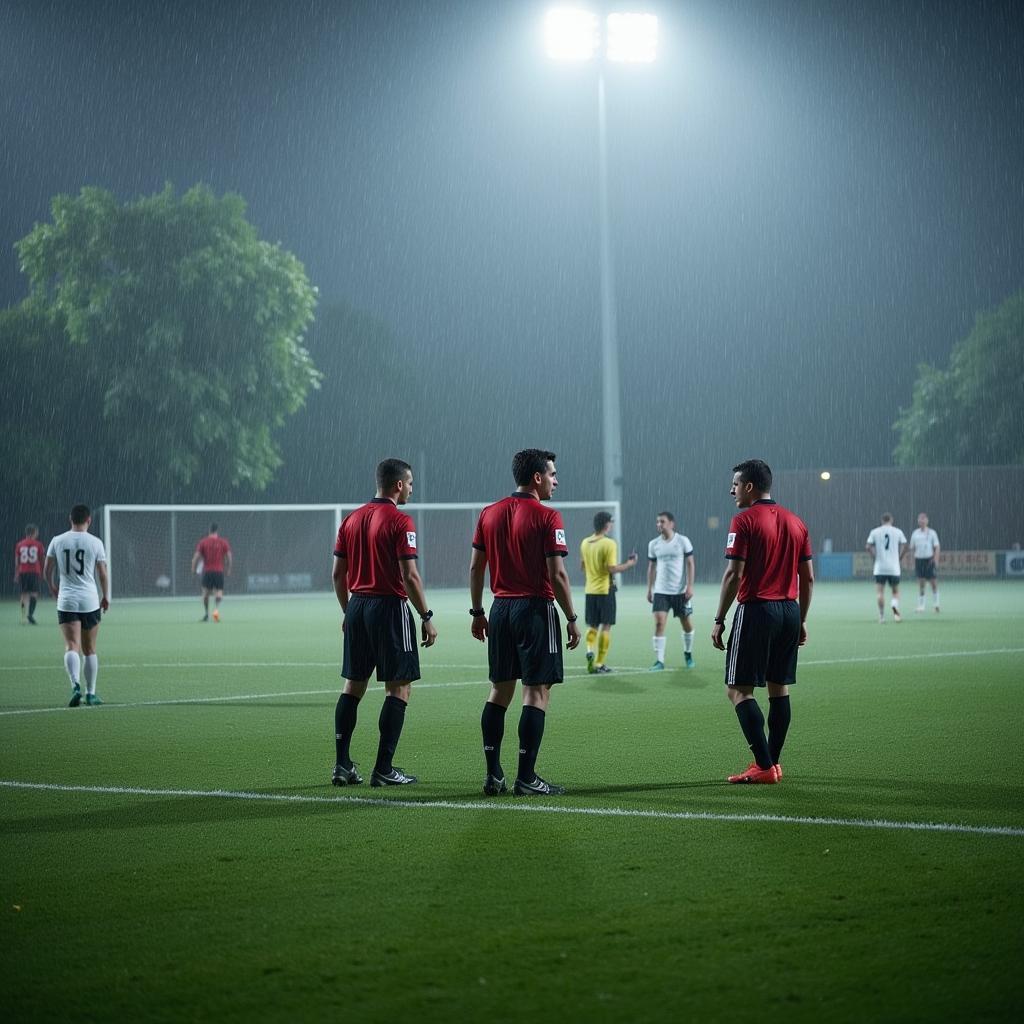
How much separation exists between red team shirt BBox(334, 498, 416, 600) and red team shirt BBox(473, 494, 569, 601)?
0.60m

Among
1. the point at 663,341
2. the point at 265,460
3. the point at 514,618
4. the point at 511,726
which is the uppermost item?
the point at 663,341

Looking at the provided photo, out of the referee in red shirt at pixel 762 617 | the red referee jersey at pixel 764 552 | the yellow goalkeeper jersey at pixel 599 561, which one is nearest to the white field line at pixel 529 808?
the referee in red shirt at pixel 762 617

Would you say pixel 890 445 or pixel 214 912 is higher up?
pixel 890 445

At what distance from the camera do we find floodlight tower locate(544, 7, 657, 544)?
38.2 metres

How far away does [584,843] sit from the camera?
734 cm

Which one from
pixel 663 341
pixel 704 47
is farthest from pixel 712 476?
pixel 704 47

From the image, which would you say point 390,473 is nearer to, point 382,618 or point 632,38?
point 382,618

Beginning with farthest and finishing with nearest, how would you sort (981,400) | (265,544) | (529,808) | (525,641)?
(981,400) < (265,544) < (525,641) < (529,808)

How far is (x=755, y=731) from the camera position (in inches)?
361

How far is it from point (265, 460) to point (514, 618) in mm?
43077

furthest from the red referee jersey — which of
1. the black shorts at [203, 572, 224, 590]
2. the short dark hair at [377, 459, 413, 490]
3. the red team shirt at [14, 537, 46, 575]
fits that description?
the red team shirt at [14, 537, 46, 575]

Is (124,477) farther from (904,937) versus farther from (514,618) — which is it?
(904,937)

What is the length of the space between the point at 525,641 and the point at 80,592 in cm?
748

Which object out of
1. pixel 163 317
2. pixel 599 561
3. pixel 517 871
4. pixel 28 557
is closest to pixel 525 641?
pixel 517 871
